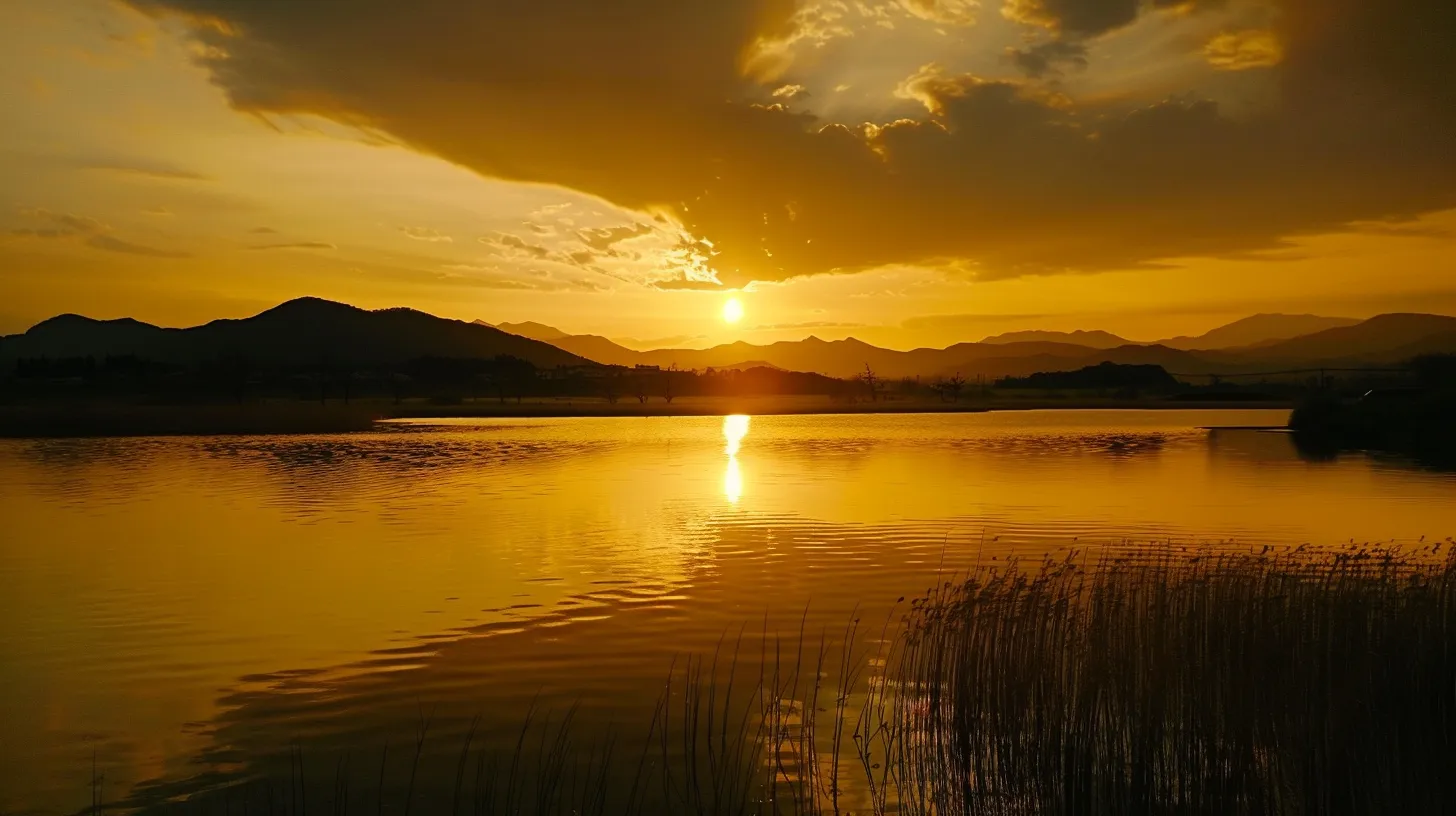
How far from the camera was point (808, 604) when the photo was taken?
→ 61.3 ft

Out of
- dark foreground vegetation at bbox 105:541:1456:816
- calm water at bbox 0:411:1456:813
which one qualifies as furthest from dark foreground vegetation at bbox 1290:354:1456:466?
dark foreground vegetation at bbox 105:541:1456:816

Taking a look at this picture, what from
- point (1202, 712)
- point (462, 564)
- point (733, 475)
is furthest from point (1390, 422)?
point (1202, 712)

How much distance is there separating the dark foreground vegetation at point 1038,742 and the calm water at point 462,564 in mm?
1056

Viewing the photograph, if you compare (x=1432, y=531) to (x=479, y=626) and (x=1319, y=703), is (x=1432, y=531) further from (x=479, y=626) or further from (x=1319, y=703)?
(x=479, y=626)

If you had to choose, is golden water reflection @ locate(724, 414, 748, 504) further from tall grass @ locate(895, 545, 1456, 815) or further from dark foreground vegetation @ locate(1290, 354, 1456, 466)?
dark foreground vegetation @ locate(1290, 354, 1456, 466)

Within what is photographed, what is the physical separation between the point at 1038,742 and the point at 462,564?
1660cm

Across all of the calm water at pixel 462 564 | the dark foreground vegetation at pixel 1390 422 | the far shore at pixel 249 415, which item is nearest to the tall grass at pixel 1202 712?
the calm water at pixel 462 564

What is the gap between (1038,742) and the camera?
34.2ft

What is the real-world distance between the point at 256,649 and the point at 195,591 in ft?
19.1

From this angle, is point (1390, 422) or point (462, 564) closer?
point (462, 564)

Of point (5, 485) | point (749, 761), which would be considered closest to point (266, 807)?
point (749, 761)

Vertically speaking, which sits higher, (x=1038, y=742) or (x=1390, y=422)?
(x=1390, y=422)

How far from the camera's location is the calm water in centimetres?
1294

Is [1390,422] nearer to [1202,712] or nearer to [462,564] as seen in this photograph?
[462,564]
